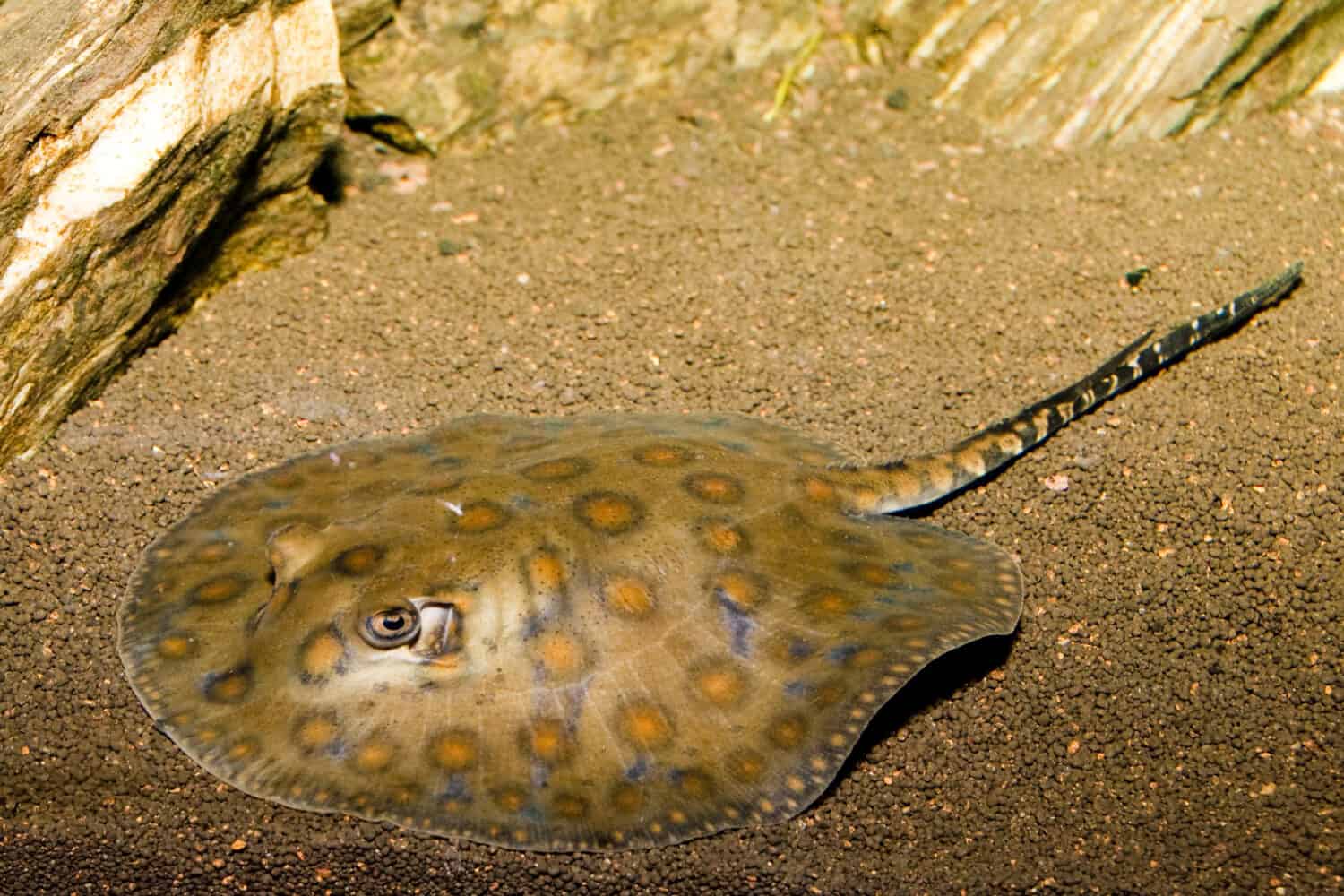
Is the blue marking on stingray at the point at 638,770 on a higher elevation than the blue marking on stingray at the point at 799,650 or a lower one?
lower

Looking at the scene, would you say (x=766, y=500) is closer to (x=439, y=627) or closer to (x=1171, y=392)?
(x=439, y=627)

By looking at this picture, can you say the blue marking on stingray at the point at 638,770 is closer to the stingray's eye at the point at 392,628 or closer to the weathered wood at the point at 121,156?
the stingray's eye at the point at 392,628

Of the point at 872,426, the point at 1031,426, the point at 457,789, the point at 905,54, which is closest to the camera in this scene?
the point at 457,789

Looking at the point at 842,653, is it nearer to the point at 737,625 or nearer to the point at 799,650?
the point at 799,650

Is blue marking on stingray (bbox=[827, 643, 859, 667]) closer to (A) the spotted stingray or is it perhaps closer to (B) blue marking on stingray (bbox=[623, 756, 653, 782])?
(A) the spotted stingray

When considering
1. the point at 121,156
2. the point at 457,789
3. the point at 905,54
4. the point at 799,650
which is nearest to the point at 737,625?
the point at 799,650

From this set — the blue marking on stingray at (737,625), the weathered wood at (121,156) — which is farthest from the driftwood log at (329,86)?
the blue marking on stingray at (737,625)

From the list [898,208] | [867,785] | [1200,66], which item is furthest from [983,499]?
[1200,66]

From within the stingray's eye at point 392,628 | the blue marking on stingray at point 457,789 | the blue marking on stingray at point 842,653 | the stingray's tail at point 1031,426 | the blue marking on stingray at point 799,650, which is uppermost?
the stingray's tail at point 1031,426
